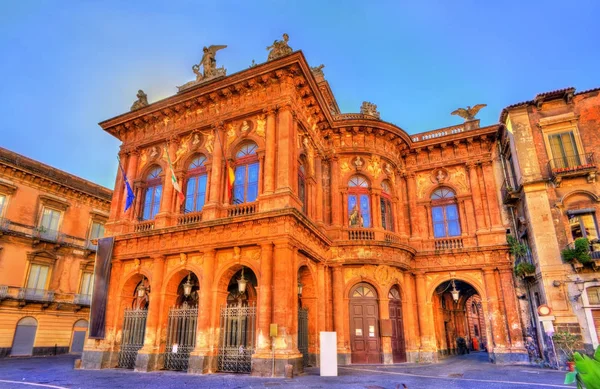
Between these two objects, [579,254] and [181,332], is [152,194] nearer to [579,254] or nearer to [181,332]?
[181,332]

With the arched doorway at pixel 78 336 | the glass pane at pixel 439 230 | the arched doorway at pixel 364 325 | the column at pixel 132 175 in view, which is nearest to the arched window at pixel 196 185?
the column at pixel 132 175

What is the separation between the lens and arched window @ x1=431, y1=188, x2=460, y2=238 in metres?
19.8

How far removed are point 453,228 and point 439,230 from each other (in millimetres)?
714

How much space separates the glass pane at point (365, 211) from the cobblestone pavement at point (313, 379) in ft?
21.7

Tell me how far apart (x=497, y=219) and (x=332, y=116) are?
32.2ft

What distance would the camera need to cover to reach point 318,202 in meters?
18.0

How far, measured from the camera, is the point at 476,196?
1948 centimetres

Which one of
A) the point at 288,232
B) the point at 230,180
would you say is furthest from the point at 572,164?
the point at 230,180

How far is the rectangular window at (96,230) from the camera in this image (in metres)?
27.8

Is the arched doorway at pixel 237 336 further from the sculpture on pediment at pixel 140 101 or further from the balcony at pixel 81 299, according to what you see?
the balcony at pixel 81 299

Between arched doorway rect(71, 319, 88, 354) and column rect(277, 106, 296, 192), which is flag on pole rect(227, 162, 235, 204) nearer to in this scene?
column rect(277, 106, 296, 192)

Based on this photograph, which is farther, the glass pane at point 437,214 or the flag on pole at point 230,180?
the glass pane at point 437,214

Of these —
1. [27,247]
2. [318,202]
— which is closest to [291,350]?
[318,202]

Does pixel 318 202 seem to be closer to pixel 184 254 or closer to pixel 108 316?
pixel 184 254
